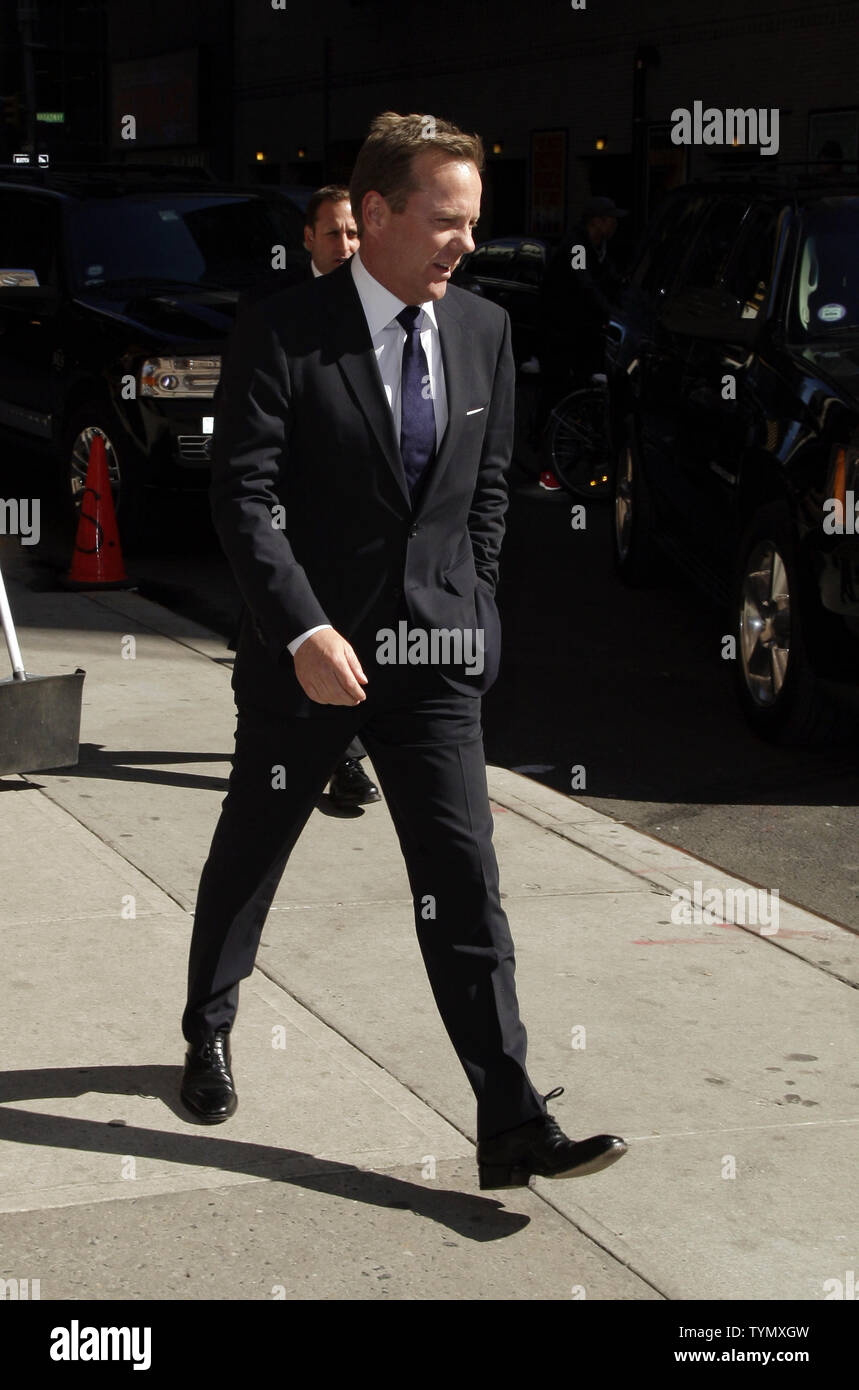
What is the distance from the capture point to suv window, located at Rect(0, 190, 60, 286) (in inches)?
474

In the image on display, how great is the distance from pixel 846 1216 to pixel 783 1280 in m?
0.31

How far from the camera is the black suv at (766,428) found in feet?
22.9

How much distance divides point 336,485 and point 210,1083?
4.21 ft

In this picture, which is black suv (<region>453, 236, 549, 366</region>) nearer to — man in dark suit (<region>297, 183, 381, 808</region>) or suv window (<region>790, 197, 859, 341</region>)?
suv window (<region>790, 197, 859, 341</region>)

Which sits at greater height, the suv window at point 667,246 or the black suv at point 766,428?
the suv window at point 667,246

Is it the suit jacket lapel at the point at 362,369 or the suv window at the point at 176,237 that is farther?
the suv window at the point at 176,237

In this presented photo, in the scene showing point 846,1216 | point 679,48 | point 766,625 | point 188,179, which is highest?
point 679,48

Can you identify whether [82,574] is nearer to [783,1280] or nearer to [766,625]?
[766,625]

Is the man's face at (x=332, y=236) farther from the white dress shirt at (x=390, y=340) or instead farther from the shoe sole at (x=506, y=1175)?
the shoe sole at (x=506, y=1175)

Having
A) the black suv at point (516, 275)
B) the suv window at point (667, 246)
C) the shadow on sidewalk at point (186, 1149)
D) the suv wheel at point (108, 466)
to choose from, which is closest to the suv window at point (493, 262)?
the black suv at point (516, 275)

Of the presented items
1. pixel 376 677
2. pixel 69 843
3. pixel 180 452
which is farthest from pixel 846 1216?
pixel 180 452

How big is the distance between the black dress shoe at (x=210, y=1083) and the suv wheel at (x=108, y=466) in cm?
700

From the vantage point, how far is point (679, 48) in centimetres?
2658

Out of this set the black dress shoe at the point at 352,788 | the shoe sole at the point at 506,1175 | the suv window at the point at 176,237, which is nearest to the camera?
the shoe sole at the point at 506,1175
